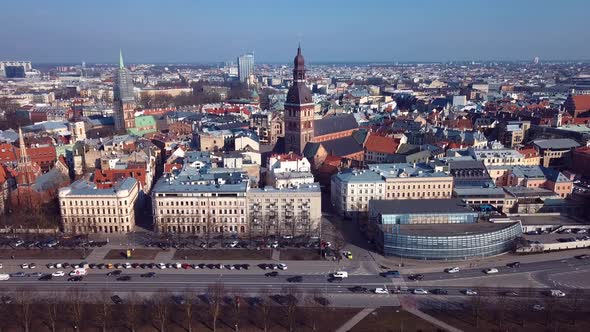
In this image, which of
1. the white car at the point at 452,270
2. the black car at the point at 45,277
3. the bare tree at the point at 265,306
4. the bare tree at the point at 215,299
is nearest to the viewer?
the bare tree at the point at 215,299

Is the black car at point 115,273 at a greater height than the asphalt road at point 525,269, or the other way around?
the black car at point 115,273

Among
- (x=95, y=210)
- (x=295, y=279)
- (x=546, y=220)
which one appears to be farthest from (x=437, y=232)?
(x=95, y=210)

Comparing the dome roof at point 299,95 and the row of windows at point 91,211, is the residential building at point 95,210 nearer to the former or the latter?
the row of windows at point 91,211

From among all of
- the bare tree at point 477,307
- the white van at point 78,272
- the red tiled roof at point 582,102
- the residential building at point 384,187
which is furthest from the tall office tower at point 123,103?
the red tiled roof at point 582,102

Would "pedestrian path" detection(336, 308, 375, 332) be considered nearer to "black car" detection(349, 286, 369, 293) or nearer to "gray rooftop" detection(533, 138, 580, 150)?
"black car" detection(349, 286, 369, 293)

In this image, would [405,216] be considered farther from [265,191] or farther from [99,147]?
[99,147]

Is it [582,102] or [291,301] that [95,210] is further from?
[582,102]

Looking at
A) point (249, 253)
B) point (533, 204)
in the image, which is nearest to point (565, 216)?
point (533, 204)

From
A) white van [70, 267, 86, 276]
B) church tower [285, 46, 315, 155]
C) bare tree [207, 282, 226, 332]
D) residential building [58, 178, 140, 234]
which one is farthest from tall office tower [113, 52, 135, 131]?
bare tree [207, 282, 226, 332]
